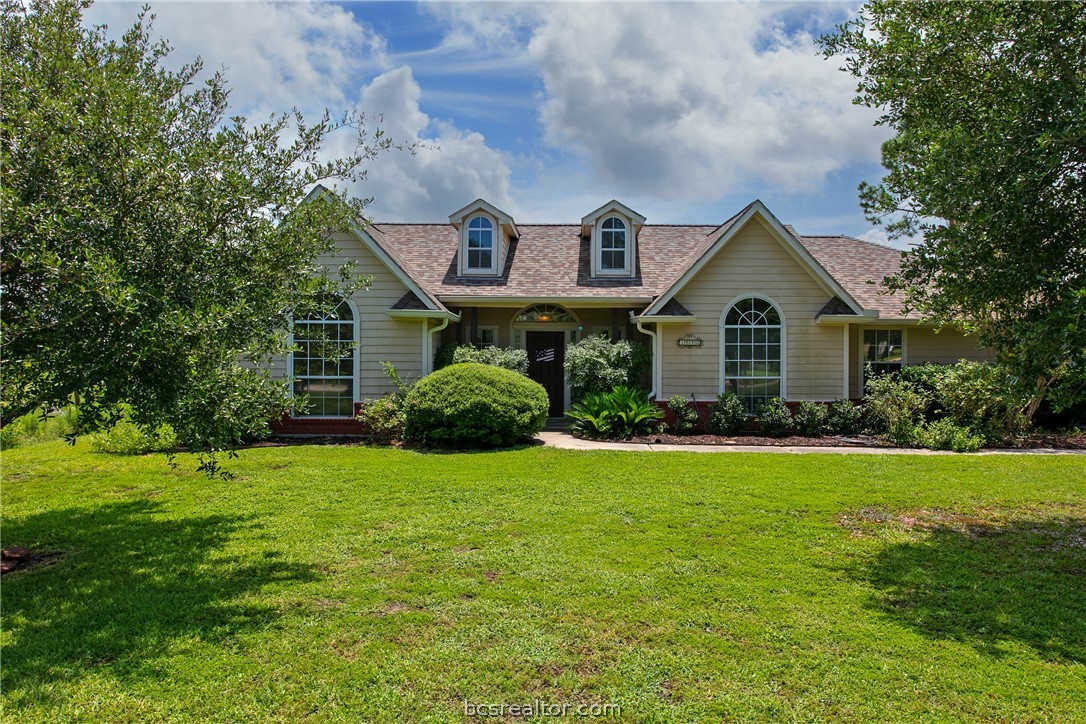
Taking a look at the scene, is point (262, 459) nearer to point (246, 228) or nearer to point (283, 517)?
point (283, 517)

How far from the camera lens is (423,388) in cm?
1219

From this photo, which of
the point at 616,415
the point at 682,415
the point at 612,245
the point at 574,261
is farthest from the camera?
the point at 574,261

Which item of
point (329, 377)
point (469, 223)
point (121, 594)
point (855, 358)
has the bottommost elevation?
point (121, 594)

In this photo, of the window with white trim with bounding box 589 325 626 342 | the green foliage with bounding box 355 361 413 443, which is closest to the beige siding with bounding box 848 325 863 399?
the window with white trim with bounding box 589 325 626 342

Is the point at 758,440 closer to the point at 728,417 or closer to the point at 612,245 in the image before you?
the point at 728,417

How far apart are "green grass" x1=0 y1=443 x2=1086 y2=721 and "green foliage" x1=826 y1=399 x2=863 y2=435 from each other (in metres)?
5.38

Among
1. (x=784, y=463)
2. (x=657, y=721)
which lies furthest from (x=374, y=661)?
(x=784, y=463)

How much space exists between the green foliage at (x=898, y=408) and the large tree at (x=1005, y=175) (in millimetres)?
7447

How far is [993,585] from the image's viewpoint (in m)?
5.25

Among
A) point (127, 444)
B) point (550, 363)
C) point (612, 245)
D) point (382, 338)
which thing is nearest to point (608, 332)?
point (550, 363)

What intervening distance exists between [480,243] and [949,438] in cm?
1150

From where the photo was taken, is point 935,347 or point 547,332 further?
point 547,332

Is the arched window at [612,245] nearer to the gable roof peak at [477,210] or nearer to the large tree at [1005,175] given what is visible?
the gable roof peak at [477,210]

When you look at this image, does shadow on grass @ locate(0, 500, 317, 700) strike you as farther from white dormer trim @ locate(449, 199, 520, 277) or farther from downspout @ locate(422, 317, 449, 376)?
white dormer trim @ locate(449, 199, 520, 277)
